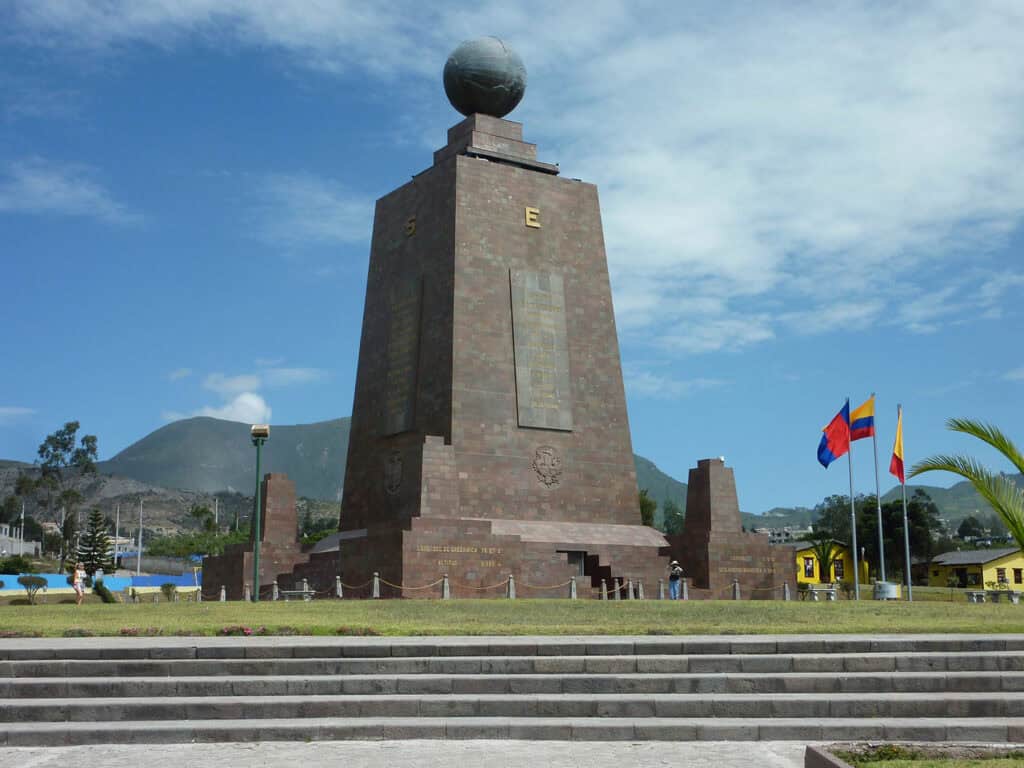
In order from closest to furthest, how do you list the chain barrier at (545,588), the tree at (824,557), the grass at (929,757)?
the grass at (929,757), the chain barrier at (545,588), the tree at (824,557)

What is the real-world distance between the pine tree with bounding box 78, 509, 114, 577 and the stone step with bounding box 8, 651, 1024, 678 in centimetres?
5213

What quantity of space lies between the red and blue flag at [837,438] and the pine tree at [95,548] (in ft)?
144

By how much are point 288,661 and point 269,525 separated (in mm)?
18756

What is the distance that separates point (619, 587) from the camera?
26156 millimetres

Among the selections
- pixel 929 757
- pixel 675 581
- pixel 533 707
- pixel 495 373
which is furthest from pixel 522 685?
pixel 495 373

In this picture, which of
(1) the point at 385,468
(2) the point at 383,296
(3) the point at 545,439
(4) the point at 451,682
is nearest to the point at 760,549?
(3) the point at 545,439

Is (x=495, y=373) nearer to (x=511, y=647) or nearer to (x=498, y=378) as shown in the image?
(x=498, y=378)

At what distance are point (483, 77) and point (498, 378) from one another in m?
8.35

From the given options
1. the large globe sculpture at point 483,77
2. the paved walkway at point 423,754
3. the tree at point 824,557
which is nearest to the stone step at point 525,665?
the paved walkway at point 423,754

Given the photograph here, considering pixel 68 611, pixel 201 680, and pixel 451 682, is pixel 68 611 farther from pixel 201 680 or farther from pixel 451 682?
pixel 451 682

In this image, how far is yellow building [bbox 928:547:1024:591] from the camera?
2272 inches

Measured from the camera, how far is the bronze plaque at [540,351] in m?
28.6

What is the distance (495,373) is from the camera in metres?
28.3

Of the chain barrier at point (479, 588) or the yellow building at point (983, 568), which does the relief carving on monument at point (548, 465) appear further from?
the yellow building at point (983, 568)
